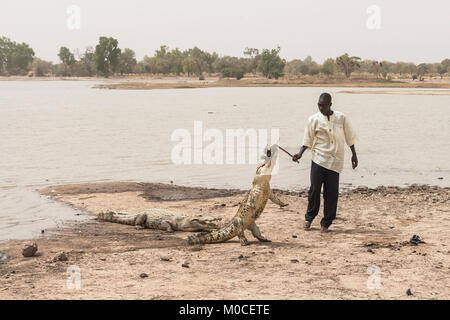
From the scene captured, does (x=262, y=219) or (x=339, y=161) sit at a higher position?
(x=339, y=161)

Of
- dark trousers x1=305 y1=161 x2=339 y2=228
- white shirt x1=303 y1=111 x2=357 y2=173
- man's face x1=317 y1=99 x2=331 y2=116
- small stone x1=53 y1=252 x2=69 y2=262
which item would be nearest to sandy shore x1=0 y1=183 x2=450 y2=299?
small stone x1=53 y1=252 x2=69 y2=262

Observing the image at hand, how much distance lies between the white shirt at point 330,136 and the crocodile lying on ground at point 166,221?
1912 mm

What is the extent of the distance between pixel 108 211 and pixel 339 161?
396 cm

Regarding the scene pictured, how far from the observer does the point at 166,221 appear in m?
8.06

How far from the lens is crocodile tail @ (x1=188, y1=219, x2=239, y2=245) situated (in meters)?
6.83

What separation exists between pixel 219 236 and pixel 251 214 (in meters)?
0.53

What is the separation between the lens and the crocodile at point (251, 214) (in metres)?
6.77

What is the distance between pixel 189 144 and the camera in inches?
838

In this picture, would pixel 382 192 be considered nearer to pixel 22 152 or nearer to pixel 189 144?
pixel 189 144

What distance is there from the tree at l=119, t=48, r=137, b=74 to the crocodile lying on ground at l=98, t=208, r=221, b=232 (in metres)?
121

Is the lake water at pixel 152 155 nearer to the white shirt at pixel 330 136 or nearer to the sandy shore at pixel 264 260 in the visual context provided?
the sandy shore at pixel 264 260

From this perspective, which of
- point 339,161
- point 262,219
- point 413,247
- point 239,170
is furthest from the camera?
point 239,170

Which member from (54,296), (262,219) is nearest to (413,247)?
(262,219)

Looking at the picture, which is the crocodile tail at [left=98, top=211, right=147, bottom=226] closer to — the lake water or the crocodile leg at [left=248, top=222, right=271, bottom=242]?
the lake water
